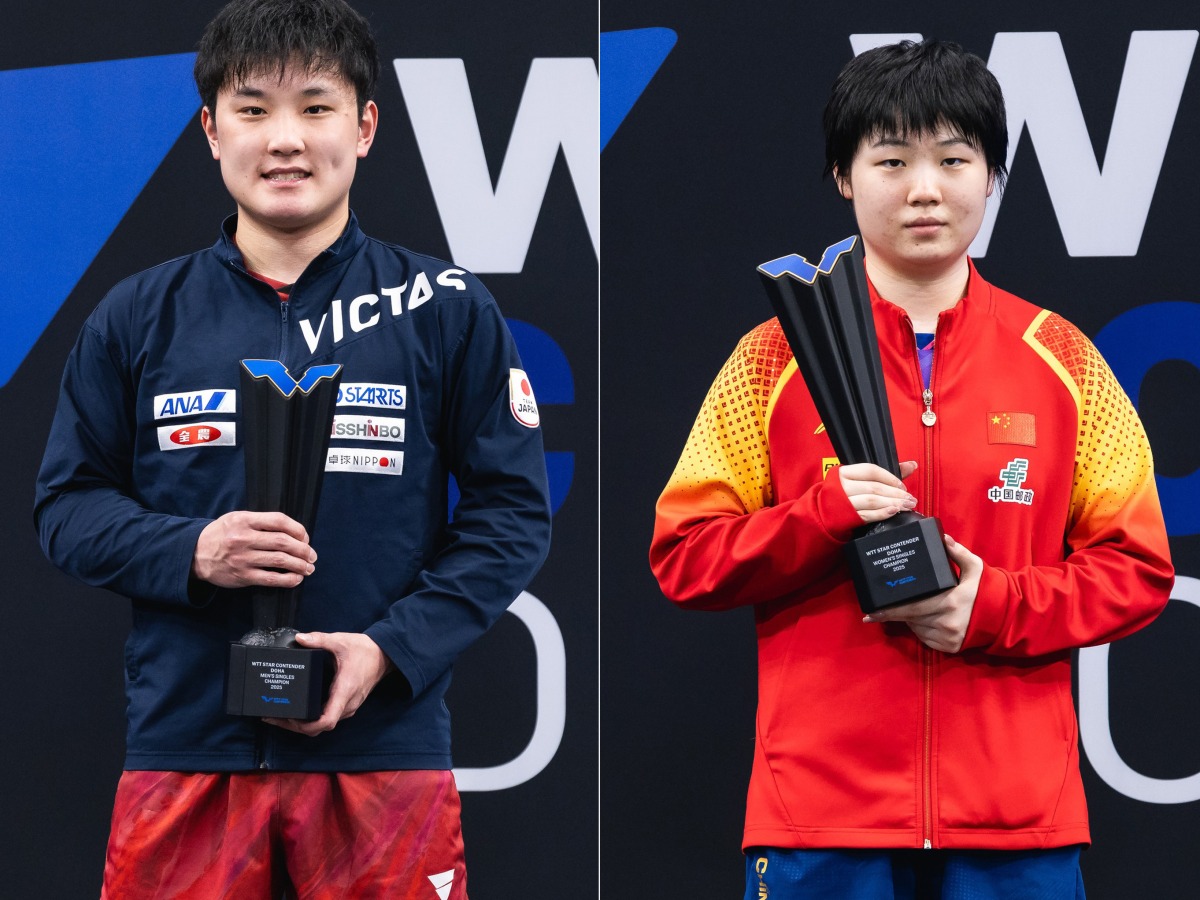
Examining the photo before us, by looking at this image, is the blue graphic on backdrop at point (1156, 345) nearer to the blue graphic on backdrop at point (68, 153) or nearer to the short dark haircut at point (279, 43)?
the short dark haircut at point (279, 43)

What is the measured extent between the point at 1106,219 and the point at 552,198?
1.01 m

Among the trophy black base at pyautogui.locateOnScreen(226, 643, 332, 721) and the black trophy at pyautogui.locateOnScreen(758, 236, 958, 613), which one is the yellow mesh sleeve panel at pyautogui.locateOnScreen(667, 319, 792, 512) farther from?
the trophy black base at pyautogui.locateOnScreen(226, 643, 332, 721)

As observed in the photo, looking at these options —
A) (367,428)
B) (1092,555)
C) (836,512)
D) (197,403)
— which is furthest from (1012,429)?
(197,403)

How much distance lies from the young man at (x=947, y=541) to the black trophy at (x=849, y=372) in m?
0.03

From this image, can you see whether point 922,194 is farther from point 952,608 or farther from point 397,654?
point 397,654

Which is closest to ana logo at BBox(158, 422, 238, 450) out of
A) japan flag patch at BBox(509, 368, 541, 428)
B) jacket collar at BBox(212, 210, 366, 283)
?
jacket collar at BBox(212, 210, 366, 283)

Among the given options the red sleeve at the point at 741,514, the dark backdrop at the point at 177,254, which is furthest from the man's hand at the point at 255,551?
the dark backdrop at the point at 177,254

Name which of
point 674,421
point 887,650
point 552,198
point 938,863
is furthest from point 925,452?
point 552,198

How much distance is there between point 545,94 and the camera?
8.78 ft

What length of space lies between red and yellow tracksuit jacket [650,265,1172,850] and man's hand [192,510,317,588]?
1.57ft

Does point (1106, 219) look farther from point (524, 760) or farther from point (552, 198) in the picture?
point (524, 760)

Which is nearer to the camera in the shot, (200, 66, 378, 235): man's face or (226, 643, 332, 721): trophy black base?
(226, 643, 332, 721): trophy black base

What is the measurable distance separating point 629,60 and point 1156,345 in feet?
3.57

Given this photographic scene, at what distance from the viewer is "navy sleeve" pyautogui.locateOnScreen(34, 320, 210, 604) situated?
173cm
